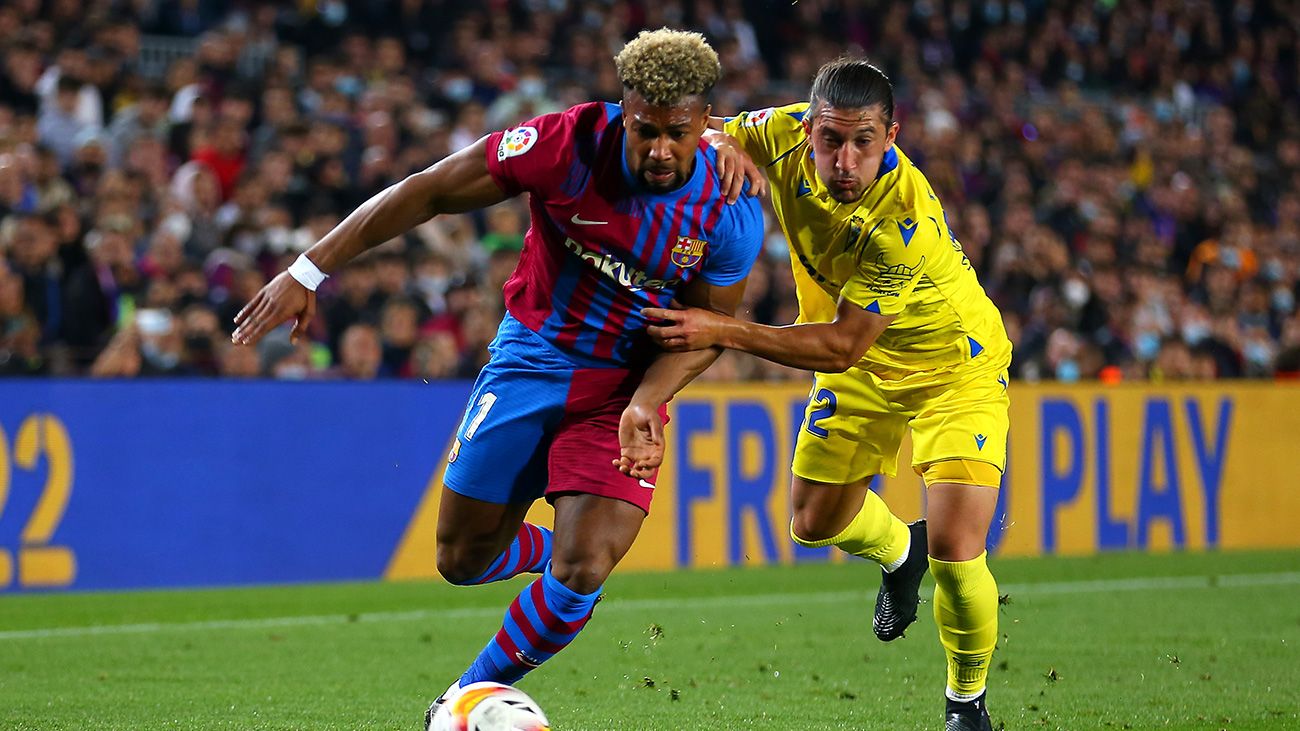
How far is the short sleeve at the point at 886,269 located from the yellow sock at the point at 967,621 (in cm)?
93

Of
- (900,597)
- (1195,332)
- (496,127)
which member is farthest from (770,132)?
(1195,332)

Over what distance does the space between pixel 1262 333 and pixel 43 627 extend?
1326cm

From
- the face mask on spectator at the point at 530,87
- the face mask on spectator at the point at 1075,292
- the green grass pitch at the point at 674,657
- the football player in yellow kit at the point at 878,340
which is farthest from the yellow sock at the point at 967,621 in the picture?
the face mask on spectator at the point at 1075,292

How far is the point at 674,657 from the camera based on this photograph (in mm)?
8047

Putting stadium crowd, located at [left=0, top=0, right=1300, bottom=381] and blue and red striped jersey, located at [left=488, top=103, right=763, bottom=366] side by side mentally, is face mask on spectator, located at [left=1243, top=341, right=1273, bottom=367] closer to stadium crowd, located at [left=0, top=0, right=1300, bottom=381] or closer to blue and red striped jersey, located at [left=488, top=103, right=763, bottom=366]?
stadium crowd, located at [left=0, top=0, right=1300, bottom=381]

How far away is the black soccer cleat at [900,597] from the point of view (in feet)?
24.1

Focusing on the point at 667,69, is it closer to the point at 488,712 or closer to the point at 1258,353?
the point at 488,712

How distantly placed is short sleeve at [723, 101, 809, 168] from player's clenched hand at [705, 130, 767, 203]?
499 millimetres

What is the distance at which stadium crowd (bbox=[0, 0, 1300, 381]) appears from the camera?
1164 cm

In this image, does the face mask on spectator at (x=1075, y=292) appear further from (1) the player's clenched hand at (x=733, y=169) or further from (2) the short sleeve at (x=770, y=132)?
(1) the player's clenched hand at (x=733, y=169)

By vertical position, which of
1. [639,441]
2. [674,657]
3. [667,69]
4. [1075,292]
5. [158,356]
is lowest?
[1075,292]

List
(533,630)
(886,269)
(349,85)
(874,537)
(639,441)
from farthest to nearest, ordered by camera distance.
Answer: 1. (349,85)
2. (874,537)
3. (886,269)
4. (533,630)
5. (639,441)

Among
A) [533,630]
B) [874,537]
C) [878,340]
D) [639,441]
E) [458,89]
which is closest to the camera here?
[639,441]

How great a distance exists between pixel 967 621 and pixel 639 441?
1556 millimetres
